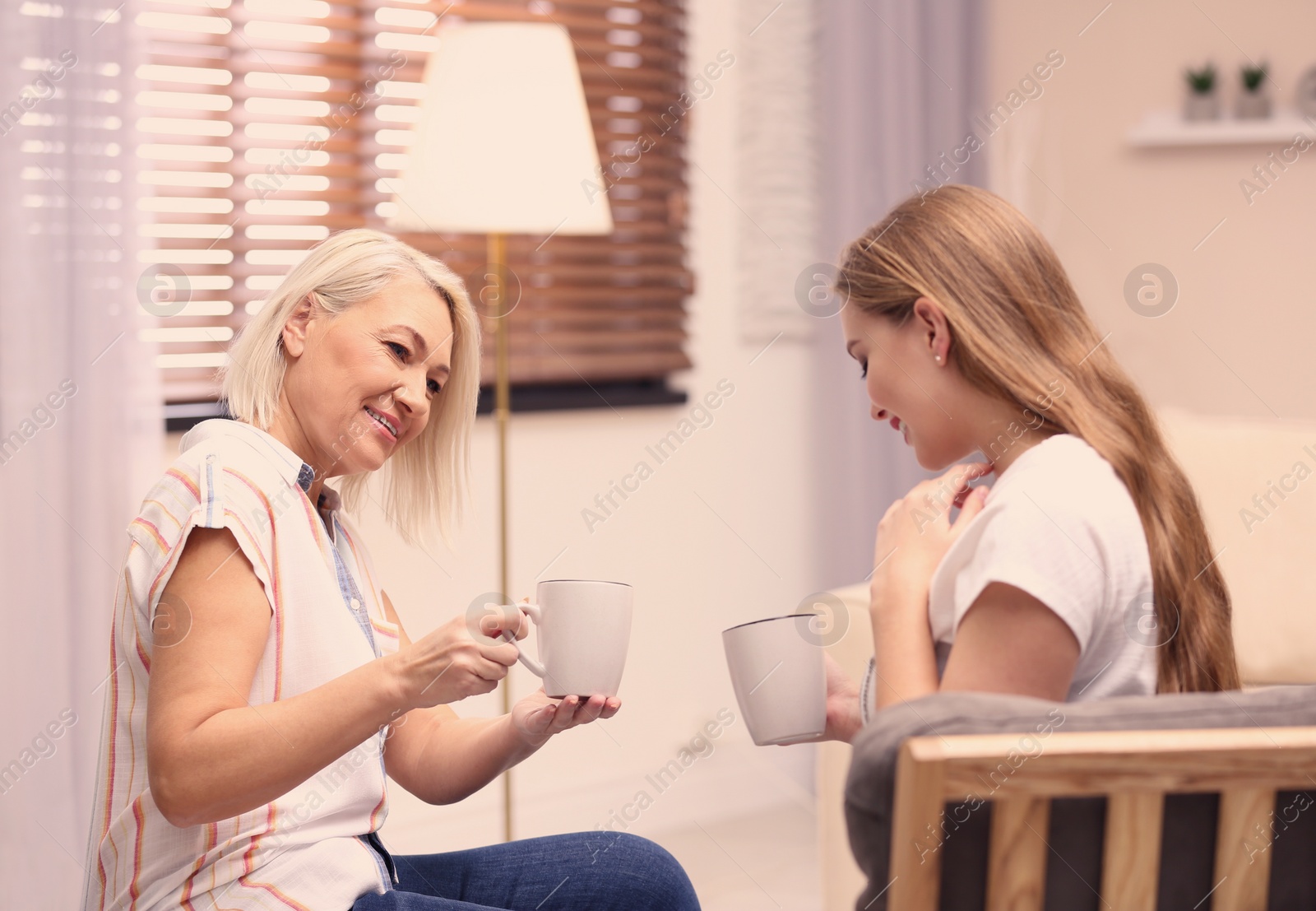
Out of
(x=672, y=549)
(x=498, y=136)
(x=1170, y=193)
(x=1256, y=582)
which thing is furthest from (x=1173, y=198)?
(x=498, y=136)

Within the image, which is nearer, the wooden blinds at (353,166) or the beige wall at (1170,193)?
the wooden blinds at (353,166)

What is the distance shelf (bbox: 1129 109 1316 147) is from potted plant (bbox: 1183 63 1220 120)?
0.02 m

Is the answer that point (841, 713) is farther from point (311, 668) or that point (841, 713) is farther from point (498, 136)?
point (498, 136)

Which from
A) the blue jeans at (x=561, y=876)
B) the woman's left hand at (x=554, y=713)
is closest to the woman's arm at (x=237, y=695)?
the woman's left hand at (x=554, y=713)

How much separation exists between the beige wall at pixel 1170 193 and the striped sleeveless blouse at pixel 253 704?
236 cm

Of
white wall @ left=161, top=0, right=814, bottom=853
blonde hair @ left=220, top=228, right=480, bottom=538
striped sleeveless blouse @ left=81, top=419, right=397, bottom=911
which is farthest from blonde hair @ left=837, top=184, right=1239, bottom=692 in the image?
white wall @ left=161, top=0, right=814, bottom=853

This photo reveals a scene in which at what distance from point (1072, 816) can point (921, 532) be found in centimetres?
38

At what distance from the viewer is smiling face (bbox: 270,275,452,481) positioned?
1.17 m

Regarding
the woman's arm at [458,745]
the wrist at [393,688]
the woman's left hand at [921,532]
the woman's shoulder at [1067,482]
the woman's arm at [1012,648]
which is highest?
the woman's shoulder at [1067,482]

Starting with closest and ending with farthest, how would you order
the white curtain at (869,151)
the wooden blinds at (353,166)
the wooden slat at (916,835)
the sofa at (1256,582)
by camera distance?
the wooden slat at (916,835)
the sofa at (1256,582)
the wooden blinds at (353,166)
the white curtain at (869,151)

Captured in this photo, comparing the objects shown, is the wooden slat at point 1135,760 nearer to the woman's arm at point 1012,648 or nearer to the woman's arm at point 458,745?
the woman's arm at point 1012,648

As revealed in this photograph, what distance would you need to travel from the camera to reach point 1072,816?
0.71 meters

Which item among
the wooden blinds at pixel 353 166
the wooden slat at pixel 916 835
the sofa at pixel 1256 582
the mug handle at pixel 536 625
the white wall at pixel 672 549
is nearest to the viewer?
the wooden slat at pixel 916 835

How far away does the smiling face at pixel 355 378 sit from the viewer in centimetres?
117
